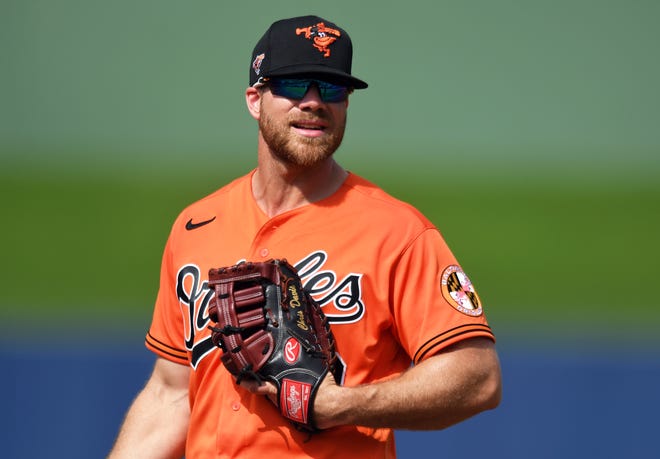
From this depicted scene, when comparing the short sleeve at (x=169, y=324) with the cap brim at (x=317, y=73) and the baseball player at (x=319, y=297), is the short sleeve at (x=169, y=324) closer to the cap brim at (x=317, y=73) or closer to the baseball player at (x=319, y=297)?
the baseball player at (x=319, y=297)

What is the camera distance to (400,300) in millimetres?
2131

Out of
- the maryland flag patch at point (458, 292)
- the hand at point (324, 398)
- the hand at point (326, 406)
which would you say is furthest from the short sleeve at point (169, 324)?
the maryland flag patch at point (458, 292)

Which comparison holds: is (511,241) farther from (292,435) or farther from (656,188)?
(292,435)

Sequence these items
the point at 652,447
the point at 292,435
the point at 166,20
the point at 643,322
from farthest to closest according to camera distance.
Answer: the point at 166,20 < the point at 643,322 < the point at 652,447 < the point at 292,435

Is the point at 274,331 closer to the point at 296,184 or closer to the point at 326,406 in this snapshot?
the point at 326,406

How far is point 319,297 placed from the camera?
7.10 ft

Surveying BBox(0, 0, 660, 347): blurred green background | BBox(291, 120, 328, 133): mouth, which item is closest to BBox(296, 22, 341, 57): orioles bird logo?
BBox(291, 120, 328, 133): mouth

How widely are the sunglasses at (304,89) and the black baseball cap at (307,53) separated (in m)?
0.01

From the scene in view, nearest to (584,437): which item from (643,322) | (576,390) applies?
(576,390)

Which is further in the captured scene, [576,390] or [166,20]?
[166,20]

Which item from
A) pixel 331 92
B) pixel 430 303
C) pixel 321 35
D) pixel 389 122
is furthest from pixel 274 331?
pixel 389 122

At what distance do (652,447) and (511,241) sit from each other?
211 cm

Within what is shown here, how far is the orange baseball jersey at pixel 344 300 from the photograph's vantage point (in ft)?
6.94

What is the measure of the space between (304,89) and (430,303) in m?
0.57
